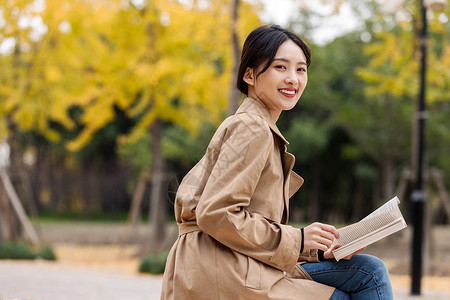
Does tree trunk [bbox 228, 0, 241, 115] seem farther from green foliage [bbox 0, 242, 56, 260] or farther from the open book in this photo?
the open book

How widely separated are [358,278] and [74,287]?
5.61m

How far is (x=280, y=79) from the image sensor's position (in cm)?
197

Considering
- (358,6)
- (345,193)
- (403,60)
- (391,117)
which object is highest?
(358,6)

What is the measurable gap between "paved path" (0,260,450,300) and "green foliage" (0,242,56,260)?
9.89 feet

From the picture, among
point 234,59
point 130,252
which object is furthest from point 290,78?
point 130,252

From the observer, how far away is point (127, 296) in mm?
6492

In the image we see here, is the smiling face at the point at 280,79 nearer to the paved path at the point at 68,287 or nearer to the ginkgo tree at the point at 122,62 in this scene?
the paved path at the point at 68,287

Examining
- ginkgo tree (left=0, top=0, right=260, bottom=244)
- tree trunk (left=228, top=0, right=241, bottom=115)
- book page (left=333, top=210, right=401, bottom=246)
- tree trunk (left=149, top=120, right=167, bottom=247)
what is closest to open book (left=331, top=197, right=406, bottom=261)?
book page (left=333, top=210, right=401, bottom=246)

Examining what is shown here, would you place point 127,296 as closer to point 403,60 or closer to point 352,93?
point 403,60

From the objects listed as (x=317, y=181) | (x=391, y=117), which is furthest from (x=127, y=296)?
(x=317, y=181)

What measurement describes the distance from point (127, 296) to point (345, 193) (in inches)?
769

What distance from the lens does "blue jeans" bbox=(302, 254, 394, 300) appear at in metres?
1.90

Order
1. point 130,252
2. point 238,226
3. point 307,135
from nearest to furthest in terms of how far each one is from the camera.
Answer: point 238,226 → point 130,252 → point 307,135

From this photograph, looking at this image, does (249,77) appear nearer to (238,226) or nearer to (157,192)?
(238,226)
